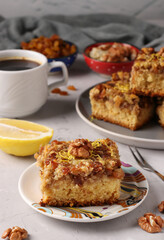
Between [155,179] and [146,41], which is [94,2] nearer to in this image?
[146,41]

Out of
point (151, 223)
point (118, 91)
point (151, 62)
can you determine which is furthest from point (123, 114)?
point (151, 223)

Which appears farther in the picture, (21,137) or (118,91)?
(118,91)

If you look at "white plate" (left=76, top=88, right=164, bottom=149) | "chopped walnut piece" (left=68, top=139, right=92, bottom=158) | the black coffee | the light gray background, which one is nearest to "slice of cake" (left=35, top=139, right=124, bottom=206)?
"chopped walnut piece" (left=68, top=139, right=92, bottom=158)

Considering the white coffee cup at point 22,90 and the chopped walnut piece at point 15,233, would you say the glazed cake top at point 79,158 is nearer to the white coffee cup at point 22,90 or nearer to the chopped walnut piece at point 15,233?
the chopped walnut piece at point 15,233

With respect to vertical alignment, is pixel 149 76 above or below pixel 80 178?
above

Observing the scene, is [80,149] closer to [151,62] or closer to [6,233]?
[6,233]

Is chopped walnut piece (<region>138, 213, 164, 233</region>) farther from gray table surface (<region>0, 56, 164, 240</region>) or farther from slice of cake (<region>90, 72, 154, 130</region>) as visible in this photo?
slice of cake (<region>90, 72, 154, 130</region>)
